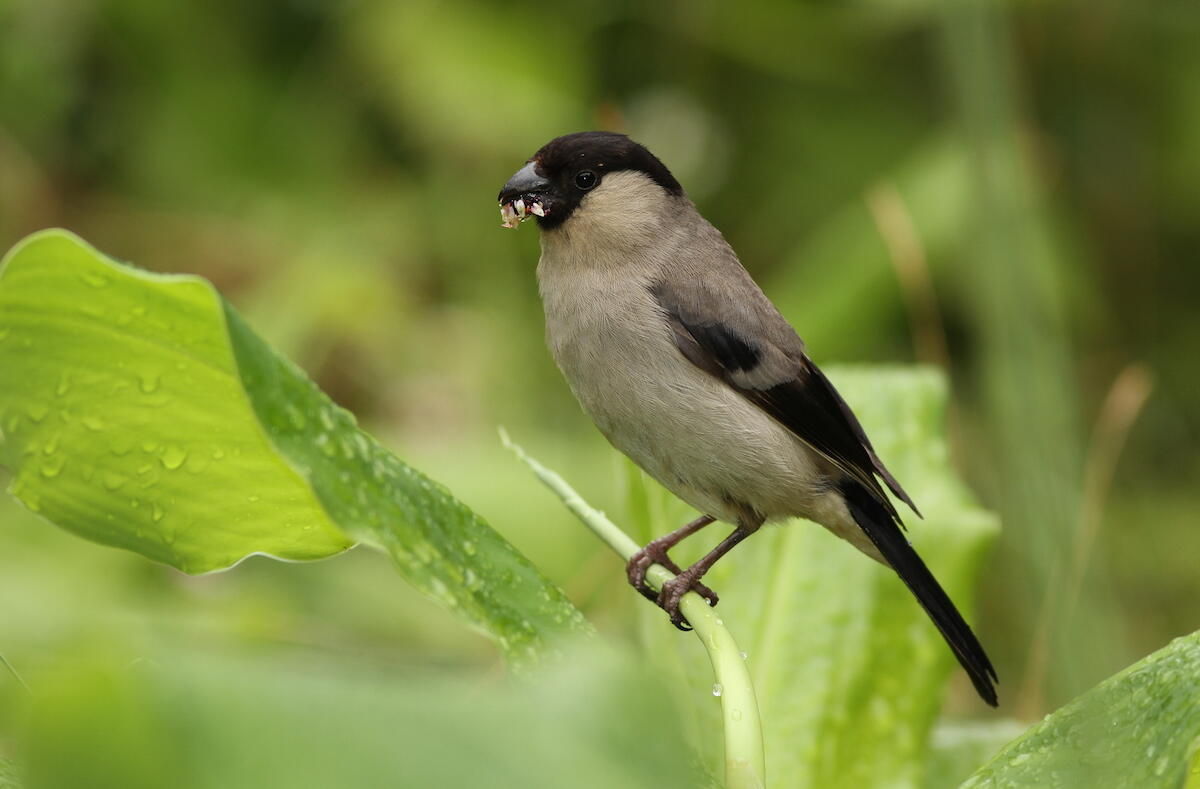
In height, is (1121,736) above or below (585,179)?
above

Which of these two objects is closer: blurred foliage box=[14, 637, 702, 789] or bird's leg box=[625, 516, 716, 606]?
blurred foliage box=[14, 637, 702, 789]

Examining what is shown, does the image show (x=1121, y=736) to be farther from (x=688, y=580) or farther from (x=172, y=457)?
(x=688, y=580)

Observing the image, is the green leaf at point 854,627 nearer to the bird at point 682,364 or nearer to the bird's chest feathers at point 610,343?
the bird at point 682,364

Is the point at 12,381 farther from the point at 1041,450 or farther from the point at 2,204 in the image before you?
the point at 2,204

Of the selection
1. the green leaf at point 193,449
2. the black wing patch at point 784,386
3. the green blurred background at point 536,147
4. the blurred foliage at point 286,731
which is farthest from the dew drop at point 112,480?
the green blurred background at point 536,147

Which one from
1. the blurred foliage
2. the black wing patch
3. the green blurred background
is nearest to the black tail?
the black wing patch

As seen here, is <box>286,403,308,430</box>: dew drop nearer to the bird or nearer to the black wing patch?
the bird

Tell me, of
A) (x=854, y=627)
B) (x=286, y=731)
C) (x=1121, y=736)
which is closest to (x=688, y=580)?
(x=854, y=627)
